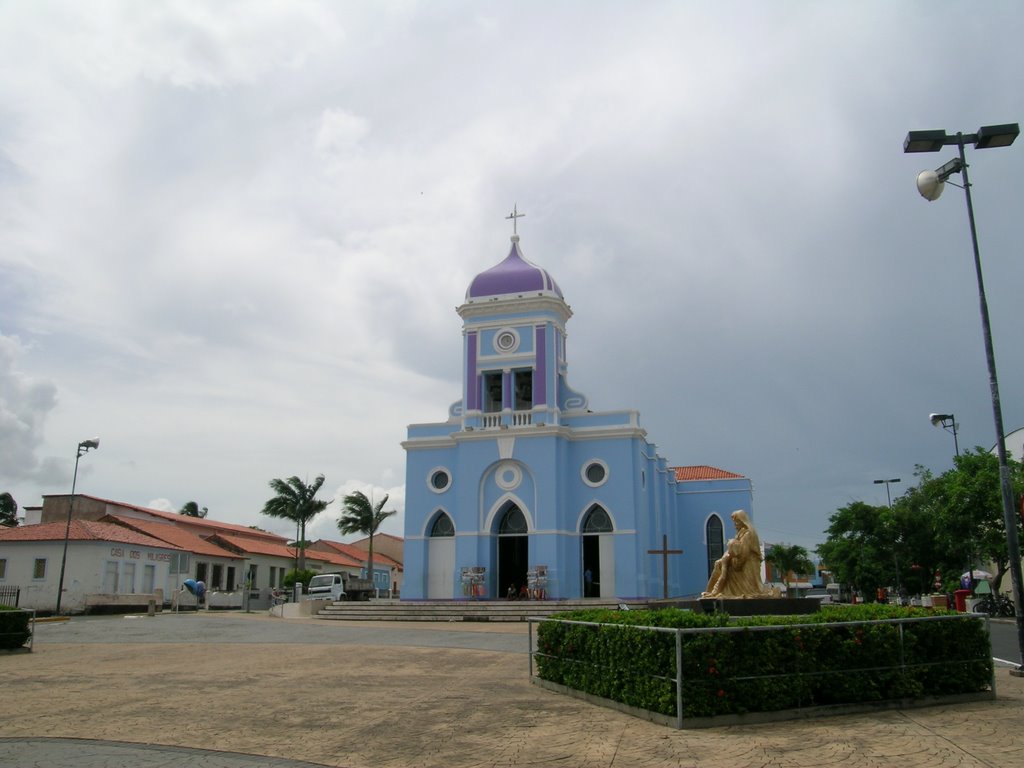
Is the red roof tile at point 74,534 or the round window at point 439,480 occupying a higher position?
the round window at point 439,480

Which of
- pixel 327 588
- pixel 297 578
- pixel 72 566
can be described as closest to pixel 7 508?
pixel 297 578

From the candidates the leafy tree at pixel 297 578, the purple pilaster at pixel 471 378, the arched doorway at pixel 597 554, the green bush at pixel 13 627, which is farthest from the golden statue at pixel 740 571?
the leafy tree at pixel 297 578

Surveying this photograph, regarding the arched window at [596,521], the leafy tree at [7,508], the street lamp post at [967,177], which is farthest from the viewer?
the leafy tree at [7,508]

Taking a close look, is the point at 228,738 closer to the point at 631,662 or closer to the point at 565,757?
the point at 565,757

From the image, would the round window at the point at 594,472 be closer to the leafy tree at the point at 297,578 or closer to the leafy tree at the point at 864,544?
the leafy tree at the point at 864,544

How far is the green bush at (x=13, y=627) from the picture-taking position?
1703 centimetres

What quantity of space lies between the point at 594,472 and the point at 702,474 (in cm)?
1100

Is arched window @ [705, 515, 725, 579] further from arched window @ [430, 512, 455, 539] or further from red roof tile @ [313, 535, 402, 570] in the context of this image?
red roof tile @ [313, 535, 402, 570]

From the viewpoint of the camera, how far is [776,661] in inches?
364

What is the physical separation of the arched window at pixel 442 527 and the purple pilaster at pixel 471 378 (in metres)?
4.32

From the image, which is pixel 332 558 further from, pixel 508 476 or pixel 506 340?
pixel 506 340

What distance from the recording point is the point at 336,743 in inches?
340

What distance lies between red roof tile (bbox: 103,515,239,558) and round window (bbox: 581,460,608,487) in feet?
75.0

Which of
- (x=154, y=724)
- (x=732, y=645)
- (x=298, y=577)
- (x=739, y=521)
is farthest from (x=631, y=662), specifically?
(x=298, y=577)
